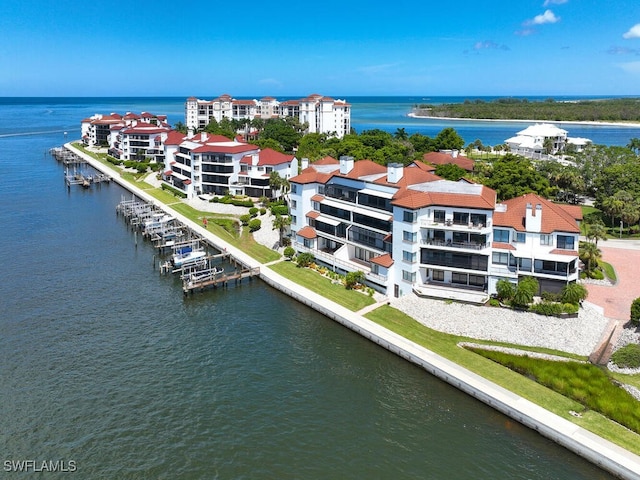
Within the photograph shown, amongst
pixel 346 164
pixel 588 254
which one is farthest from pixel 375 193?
pixel 588 254

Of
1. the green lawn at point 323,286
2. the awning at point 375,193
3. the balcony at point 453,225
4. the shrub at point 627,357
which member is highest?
the awning at point 375,193

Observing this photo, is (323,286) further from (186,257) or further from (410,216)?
(186,257)

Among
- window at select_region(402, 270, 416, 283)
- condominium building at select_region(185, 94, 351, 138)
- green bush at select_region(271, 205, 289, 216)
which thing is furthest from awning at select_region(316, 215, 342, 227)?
condominium building at select_region(185, 94, 351, 138)

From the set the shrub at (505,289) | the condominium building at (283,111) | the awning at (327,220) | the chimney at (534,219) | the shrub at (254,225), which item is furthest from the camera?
the condominium building at (283,111)

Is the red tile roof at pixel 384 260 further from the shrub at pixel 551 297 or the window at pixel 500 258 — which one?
the shrub at pixel 551 297

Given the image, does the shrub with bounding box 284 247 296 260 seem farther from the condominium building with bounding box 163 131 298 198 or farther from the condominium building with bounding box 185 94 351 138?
the condominium building with bounding box 185 94 351 138

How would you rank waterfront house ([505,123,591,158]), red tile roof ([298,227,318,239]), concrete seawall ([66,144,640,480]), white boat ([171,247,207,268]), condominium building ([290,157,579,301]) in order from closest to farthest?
concrete seawall ([66,144,640,480]), condominium building ([290,157,579,301]), red tile roof ([298,227,318,239]), white boat ([171,247,207,268]), waterfront house ([505,123,591,158])

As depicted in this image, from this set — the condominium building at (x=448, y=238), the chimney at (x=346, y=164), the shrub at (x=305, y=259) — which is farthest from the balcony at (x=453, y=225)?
the shrub at (x=305, y=259)
